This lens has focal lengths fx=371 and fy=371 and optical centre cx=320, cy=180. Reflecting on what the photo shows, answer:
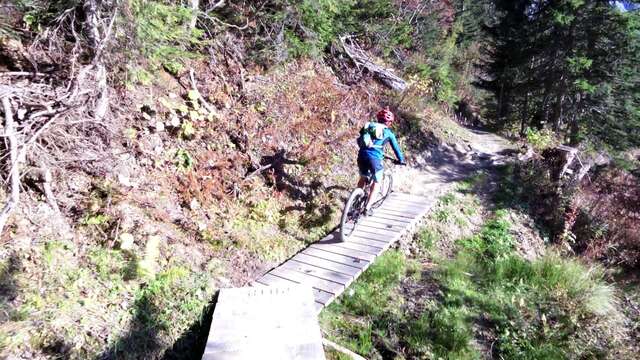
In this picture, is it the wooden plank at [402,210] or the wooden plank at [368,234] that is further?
the wooden plank at [402,210]

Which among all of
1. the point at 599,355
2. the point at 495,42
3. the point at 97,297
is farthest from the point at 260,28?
the point at 495,42

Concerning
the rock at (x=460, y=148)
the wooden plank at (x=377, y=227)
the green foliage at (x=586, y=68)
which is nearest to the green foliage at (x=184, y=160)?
the wooden plank at (x=377, y=227)

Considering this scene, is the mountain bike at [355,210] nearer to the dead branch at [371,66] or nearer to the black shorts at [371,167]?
the black shorts at [371,167]

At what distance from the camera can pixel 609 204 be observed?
1073 centimetres

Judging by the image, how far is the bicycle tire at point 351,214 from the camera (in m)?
7.04

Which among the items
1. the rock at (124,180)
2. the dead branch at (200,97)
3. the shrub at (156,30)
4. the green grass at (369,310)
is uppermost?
the shrub at (156,30)

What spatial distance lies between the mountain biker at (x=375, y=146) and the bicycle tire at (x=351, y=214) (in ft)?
0.93

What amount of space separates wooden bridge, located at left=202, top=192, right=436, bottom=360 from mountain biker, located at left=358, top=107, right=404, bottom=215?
1.15 metres

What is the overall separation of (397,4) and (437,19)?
169 inches

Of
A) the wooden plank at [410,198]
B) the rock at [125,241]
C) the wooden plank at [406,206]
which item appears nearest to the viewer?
the rock at [125,241]

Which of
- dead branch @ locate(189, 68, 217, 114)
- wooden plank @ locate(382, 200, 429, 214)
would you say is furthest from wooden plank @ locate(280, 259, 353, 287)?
dead branch @ locate(189, 68, 217, 114)

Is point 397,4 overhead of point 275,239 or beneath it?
overhead

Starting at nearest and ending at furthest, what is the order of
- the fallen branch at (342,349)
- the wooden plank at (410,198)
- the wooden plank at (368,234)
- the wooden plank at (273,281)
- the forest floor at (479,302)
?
the fallen branch at (342,349), the forest floor at (479,302), the wooden plank at (273,281), the wooden plank at (368,234), the wooden plank at (410,198)

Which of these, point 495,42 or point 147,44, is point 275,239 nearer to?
point 147,44
